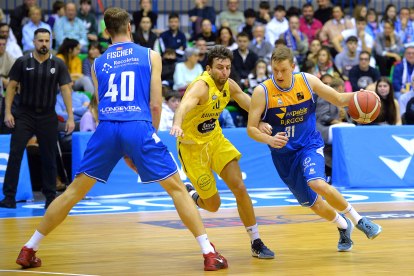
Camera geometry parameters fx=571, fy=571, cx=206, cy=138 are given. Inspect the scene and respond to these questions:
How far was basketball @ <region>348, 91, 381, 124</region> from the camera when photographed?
200 inches

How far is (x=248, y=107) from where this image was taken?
545 centimetres

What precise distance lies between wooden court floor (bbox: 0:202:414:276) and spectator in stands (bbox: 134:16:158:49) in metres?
6.82

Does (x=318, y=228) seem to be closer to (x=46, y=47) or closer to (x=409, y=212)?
(x=409, y=212)

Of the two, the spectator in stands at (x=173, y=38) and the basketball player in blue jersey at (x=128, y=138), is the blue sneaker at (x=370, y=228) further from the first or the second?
the spectator in stands at (x=173, y=38)

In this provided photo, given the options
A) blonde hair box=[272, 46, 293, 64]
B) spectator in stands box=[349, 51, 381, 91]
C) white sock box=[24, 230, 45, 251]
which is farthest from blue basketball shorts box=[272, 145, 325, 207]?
spectator in stands box=[349, 51, 381, 91]

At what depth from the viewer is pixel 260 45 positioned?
13914mm

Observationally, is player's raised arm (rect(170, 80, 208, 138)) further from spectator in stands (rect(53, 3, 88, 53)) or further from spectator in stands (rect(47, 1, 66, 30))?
spectator in stands (rect(47, 1, 66, 30))

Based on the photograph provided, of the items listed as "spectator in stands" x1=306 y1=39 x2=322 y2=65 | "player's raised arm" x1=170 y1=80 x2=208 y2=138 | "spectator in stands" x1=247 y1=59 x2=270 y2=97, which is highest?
"player's raised arm" x1=170 y1=80 x2=208 y2=138

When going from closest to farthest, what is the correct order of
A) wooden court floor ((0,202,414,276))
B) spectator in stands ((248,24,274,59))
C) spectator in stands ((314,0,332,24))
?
wooden court floor ((0,202,414,276)) < spectator in stands ((248,24,274,59)) < spectator in stands ((314,0,332,24))

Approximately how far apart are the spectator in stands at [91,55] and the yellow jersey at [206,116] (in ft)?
23.1

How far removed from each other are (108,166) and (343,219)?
7.31 ft

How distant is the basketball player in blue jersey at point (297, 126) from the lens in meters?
5.04

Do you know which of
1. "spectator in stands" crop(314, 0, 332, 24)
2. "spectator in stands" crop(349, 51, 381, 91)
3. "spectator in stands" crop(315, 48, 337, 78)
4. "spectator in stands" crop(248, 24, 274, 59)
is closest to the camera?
"spectator in stands" crop(315, 48, 337, 78)

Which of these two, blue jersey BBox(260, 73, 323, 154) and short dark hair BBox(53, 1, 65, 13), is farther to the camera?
short dark hair BBox(53, 1, 65, 13)
